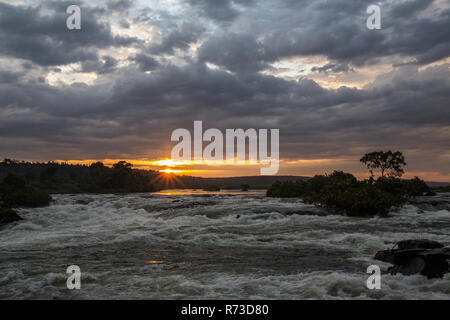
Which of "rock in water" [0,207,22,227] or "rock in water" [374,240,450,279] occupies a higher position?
"rock in water" [374,240,450,279]

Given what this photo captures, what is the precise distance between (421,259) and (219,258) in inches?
264

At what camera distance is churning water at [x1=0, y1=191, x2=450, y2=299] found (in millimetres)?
9477

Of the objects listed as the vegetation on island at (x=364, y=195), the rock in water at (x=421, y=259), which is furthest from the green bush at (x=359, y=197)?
the rock in water at (x=421, y=259)

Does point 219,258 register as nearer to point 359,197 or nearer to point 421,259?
point 421,259

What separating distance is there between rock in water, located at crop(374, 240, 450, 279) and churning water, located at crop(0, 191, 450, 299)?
1.49 feet

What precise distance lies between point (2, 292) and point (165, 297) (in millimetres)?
4527

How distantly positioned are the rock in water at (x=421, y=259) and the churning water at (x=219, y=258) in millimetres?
453

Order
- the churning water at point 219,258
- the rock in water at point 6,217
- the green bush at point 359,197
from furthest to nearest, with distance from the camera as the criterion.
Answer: the green bush at point 359,197, the rock in water at point 6,217, the churning water at point 219,258

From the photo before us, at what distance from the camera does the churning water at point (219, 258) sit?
948cm

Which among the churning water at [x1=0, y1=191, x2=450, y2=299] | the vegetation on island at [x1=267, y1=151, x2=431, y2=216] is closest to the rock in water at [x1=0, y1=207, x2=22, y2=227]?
the churning water at [x1=0, y1=191, x2=450, y2=299]

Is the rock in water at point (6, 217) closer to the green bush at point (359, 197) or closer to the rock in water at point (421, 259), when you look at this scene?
the green bush at point (359, 197)

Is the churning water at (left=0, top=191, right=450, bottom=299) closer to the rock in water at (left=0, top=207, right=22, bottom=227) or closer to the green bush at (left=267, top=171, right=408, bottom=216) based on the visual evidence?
the rock in water at (left=0, top=207, right=22, bottom=227)
